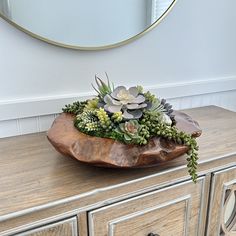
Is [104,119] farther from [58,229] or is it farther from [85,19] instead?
[85,19]

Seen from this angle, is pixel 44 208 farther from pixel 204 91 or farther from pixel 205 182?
pixel 204 91

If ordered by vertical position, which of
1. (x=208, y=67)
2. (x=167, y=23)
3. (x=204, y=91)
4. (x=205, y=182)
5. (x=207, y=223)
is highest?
(x=167, y=23)

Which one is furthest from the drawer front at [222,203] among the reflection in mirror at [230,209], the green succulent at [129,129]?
the green succulent at [129,129]

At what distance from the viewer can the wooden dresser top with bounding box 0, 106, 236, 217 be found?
0.57 meters

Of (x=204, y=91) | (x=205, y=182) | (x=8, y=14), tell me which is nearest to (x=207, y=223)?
(x=205, y=182)

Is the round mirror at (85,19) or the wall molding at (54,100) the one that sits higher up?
the round mirror at (85,19)

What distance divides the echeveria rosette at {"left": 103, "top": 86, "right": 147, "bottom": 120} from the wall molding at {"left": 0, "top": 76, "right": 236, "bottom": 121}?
0.32 meters

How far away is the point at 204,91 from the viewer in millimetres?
1273

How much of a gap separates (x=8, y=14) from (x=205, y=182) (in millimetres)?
768

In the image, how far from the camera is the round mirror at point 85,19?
0.86 m

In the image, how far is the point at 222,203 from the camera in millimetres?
822

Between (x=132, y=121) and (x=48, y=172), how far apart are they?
24 cm

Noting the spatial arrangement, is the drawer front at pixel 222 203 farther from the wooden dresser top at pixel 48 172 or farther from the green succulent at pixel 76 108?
the green succulent at pixel 76 108

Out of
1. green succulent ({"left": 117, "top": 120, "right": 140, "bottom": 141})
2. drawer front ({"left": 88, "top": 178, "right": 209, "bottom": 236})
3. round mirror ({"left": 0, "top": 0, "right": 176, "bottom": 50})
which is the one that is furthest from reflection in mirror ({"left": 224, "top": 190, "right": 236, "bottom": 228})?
round mirror ({"left": 0, "top": 0, "right": 176, "bottom": 50})
